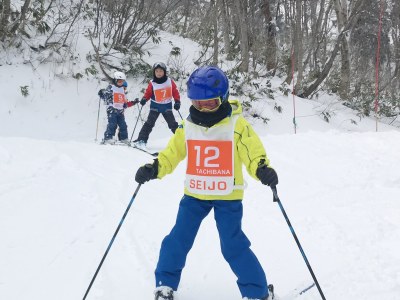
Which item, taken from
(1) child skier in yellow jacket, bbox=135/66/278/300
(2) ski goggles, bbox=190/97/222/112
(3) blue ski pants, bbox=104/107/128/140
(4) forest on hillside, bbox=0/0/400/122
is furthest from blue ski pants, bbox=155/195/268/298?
(4) forest on hillside, bbox=0/0/400/122

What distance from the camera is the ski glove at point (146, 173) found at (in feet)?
8.66

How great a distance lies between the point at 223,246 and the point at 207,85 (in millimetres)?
1046

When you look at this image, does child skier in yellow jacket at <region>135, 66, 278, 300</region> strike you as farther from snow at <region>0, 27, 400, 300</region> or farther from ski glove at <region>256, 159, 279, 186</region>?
snow at <region>0, 27, 400, 300</region>

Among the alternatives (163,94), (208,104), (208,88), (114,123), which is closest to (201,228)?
(208,104)

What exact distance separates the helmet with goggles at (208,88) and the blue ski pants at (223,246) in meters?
0.64

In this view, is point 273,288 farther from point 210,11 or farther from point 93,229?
point 210,11

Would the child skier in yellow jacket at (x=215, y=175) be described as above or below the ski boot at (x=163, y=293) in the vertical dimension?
above

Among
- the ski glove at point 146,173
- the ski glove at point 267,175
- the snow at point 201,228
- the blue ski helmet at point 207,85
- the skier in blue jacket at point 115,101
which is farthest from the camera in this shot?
the skier in blue jacket at point 115,101

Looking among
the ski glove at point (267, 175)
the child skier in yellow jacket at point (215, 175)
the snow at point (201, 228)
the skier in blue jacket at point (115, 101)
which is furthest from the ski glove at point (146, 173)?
the skier in blue jacket at point (115, 101)

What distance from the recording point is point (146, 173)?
8.71 feet

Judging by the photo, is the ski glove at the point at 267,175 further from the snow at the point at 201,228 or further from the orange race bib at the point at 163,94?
the orange race bib at the point at 163,94

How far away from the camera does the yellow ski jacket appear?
2.57 m

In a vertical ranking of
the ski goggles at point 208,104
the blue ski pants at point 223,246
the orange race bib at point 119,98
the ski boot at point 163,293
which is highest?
the orange race bib at point 119,98

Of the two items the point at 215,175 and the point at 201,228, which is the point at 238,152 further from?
the point at 201,228
